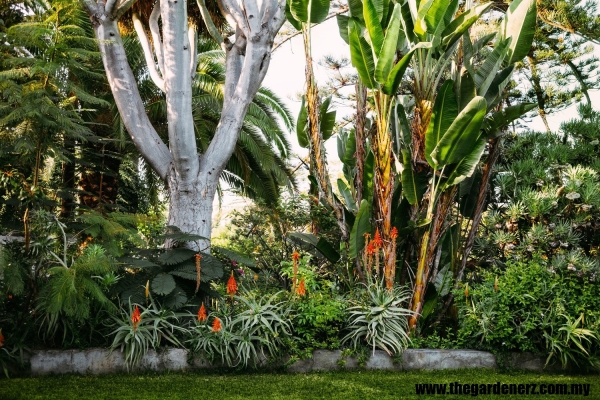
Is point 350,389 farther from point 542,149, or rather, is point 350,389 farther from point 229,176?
point 229,176

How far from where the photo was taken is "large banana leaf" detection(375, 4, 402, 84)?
6379 millimetres

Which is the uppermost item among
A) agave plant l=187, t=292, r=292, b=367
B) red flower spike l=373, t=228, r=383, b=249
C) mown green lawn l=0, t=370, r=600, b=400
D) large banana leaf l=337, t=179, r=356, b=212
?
large banana leaf l=337, t=179, r=356, b=212

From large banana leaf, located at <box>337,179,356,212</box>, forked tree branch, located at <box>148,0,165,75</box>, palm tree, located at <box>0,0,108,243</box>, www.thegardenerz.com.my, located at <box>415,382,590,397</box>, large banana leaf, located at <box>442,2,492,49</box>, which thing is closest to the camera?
www.thegardenerz.com.my, located at <box>415,382,590,397</box>

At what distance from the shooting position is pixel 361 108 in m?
7.32

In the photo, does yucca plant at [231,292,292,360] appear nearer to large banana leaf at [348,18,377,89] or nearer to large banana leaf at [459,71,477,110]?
large banana leaf at [348,18,377,89]

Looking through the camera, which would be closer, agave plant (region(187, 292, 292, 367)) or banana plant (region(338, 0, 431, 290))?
agave plant (region(187, 292, 292, 367))

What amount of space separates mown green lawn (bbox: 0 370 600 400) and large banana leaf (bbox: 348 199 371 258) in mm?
1372

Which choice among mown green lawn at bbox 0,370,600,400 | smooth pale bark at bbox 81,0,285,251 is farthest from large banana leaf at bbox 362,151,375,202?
mown green lawn at bbox 0,370,600,400

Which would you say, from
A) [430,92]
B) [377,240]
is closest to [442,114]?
[430,92]

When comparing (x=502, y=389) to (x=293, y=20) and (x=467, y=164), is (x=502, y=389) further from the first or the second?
(x=293, y=20)

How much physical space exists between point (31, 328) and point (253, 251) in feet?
12.8

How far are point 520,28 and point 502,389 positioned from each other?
3.81 m

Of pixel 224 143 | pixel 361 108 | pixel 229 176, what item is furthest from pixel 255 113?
pixel 361 108

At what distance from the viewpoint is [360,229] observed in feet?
22.5
